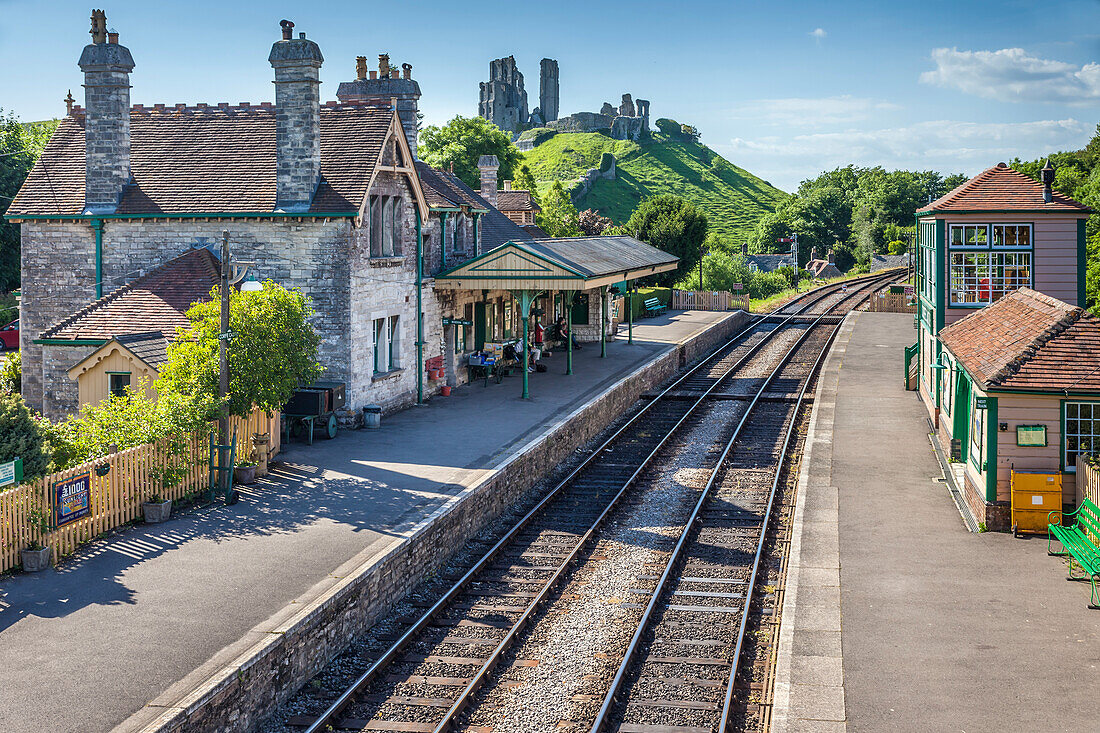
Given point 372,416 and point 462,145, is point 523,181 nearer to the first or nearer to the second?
point 462,145

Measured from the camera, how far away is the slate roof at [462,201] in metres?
30.7

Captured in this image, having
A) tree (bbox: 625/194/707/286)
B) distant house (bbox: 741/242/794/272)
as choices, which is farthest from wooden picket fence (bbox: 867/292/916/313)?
distant house (bbox: 741/242/794/272)

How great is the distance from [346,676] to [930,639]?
21.1ft

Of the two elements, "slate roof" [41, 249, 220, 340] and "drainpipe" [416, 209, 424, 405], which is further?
"drainpipe" [416, 209, 424, 405]

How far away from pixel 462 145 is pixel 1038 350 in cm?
6414

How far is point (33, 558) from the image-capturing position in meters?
13.2

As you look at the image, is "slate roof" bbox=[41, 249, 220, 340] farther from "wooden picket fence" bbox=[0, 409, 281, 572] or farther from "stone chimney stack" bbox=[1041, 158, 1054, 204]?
"stone chimney stack" bbox=[1041, 158, 1054, 204]

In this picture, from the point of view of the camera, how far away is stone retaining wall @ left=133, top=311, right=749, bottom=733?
9.87 meters

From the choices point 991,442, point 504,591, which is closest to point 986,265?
point 991,442

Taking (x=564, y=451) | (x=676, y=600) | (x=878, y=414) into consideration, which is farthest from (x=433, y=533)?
(x=878, y=414)

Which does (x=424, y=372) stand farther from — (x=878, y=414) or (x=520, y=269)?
(x=878, y=414)

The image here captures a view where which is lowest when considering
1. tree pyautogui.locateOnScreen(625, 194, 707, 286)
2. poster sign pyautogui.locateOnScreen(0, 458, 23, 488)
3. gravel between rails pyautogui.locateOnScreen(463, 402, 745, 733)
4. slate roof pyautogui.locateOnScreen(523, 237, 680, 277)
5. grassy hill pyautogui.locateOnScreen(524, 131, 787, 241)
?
gravel between rails pyautogui.locateOnScreen(463, 402, 745, 733)

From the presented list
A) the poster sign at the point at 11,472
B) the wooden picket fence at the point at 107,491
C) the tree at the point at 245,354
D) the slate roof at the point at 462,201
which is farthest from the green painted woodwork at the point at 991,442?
the slate roof at the point at 462,201

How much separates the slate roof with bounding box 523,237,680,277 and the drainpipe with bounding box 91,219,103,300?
1111 centimetres
